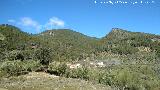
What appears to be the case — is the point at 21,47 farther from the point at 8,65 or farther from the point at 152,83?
the point at 152,83

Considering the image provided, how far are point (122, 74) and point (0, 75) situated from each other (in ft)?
126

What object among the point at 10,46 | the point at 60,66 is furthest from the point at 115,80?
the point at 10,46

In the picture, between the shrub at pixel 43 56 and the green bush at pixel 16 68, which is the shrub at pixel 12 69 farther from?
the shrub at pixel 43 56

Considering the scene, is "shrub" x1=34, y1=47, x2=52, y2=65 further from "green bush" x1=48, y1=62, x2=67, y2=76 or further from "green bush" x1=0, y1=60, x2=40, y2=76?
"green bush" x1=48, y1=62, x2=67, y2=76

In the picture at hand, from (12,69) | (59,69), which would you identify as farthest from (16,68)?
(59,69)

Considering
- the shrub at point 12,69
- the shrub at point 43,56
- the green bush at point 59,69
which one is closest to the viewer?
the shrub at point 12,69

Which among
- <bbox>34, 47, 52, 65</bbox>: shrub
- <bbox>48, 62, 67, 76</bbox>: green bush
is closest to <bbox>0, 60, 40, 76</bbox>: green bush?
<bbox>48, 62, 67, 76</bbox>: green bush

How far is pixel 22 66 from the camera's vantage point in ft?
441

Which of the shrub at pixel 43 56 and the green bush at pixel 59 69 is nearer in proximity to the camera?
the green bush at pixel 59 69

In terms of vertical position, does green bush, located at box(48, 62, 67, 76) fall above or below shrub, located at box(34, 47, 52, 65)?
below

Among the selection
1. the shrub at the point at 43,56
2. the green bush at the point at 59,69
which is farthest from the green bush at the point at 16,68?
the shrub at the point at 43,56

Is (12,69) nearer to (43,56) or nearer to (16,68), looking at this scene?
(16,68)

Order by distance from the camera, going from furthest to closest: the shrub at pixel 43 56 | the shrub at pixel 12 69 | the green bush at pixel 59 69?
the shrub at pixel 43 56, the green bush at pixel 59 69, the shrub at pixel 12 69

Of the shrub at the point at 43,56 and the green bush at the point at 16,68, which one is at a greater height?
the shrub at the point at 43,56
